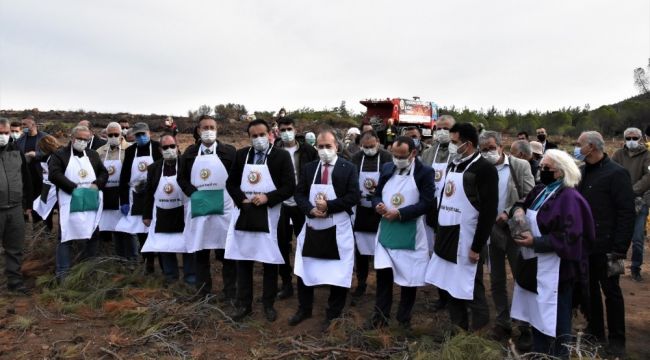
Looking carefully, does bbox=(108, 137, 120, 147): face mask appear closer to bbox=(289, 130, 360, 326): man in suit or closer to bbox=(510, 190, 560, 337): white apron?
bbox=(289, 130, 360, 326): man in suit

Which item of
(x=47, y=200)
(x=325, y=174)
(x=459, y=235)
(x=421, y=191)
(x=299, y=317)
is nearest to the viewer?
(x=459, y=235)

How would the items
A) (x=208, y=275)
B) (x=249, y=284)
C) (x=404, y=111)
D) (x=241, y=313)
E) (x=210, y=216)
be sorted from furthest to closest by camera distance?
(x=404, y=111)
(x=208, y=275)
(x=210, y=216)
(x=249, y=284)
(x=241, y=313)

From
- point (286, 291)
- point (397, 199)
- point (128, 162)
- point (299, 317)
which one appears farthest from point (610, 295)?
point (128, 162)

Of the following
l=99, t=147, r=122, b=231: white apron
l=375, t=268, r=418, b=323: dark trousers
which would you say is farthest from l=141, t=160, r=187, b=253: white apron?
l=375, t=268, r=418, b=323: dark trousers

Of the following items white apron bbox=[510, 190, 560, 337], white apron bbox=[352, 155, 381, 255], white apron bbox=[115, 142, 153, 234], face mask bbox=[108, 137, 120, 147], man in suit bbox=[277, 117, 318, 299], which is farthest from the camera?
face mask bbox=[108, 137, 120, 147]

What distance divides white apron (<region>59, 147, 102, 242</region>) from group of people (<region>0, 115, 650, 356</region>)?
2 cm

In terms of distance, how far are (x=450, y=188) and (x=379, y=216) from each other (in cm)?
125

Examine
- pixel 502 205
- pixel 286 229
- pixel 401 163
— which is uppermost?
pixel 401 163

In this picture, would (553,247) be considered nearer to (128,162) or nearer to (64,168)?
(128,162)

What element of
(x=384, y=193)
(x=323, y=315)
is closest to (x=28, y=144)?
(x=323, y=315)

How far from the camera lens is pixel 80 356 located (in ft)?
14.7

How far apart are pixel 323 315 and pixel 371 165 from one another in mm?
1706

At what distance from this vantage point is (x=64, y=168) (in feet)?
21.1

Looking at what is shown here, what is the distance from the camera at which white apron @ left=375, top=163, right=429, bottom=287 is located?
477cm
